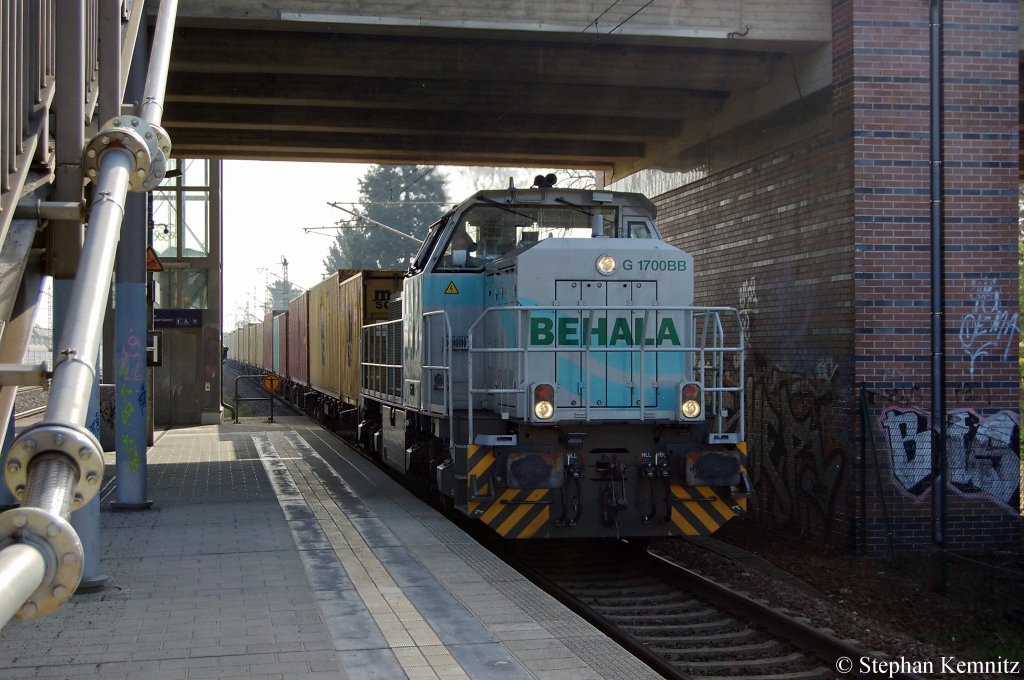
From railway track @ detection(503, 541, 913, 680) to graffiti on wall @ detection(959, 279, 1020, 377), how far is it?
4.14 metres

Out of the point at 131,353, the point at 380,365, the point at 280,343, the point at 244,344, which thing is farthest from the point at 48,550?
the point at 244,344

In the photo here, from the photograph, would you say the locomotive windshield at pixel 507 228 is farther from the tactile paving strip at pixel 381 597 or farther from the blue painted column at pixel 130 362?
the blue painted column at pixel 130 362

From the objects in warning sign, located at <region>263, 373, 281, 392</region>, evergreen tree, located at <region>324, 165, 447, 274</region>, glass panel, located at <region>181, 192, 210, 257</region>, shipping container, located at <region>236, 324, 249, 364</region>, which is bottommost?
warning sign, located at <region>263, 373, 281, 392</region>

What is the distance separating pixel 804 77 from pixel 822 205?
1593mm

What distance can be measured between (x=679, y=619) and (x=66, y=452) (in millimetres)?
6695

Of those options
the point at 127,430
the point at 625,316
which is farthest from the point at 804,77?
the point at 127,430

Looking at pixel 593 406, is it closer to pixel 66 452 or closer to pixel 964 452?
pixel 964 452

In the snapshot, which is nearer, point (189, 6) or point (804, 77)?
point (189, 6)

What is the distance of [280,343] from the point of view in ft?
118

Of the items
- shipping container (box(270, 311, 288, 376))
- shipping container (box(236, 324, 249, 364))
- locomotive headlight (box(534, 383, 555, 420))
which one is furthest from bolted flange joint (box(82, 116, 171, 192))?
shipping container (box(236, 324, 249, 364))

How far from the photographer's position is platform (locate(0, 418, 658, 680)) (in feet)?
16.5

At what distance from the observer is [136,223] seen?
400 inches

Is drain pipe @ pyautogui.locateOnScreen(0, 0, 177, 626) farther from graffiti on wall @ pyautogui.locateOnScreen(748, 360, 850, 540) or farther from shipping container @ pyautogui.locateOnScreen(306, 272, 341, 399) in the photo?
shipping container @ pyautogui.locateOnScreen(306, 272, 341, 399)

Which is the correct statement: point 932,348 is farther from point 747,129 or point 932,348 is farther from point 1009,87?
point 747,129
